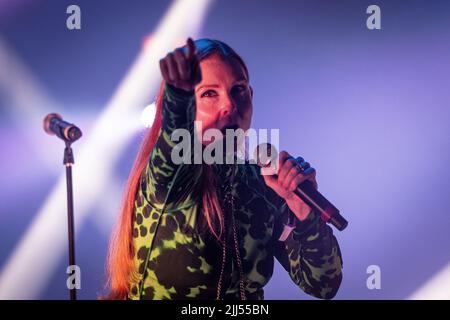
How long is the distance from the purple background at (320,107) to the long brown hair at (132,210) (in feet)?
0.42

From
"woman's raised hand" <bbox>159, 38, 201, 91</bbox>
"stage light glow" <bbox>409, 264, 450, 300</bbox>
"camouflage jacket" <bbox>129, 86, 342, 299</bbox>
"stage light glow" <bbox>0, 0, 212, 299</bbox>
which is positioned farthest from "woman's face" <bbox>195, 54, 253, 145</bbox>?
"stage light glow" <bbox>409, 264, 450, 300</bbox>

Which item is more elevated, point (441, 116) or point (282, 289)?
point (441, 116)

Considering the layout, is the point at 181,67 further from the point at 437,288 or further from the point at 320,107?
Result: the point at 437,288

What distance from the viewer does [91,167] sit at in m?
2.09

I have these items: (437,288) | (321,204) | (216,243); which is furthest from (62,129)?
(437,288)

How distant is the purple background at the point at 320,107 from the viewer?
211cm

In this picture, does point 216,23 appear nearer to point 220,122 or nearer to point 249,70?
point 249,70

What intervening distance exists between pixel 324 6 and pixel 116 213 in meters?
1.17

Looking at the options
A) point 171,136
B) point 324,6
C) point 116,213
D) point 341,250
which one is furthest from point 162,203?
point 324,6

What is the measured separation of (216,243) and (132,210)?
1.02 feet

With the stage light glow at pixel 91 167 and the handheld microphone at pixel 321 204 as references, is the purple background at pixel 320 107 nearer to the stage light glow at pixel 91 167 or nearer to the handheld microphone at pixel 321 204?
the stage light glow at pixel 91 167

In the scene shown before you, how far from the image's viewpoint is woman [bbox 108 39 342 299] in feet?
5.82

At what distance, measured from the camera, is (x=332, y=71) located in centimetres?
215
